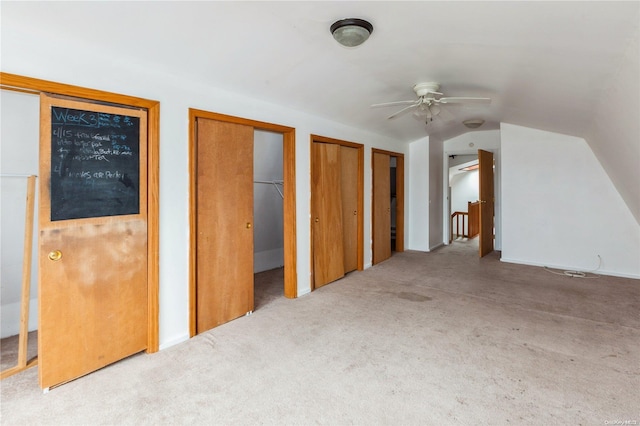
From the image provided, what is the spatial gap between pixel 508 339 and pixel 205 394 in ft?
7.66

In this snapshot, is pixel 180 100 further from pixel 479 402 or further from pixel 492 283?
pixel 492 283

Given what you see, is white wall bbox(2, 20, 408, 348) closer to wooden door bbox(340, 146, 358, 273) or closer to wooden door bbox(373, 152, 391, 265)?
wooden door bbox(340, 146, 358, 273)

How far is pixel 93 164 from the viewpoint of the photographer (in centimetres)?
204

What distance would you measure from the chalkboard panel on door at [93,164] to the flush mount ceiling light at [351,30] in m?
1.54

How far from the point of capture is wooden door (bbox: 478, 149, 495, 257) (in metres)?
5.54

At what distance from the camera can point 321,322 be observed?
9.48 ft

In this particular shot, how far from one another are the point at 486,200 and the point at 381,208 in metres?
2.08

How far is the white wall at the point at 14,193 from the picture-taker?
2.38 metres

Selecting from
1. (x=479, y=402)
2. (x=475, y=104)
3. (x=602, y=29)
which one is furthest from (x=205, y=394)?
(x=475, y=104)

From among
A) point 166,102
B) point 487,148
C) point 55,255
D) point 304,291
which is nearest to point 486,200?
point 487,148

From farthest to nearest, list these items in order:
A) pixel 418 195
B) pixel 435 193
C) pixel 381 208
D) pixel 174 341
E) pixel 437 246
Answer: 1. pixel 437 246
2. pixel 435 193
3. pixel 418 195
4. pixel 381 208
5. pixel 174 341

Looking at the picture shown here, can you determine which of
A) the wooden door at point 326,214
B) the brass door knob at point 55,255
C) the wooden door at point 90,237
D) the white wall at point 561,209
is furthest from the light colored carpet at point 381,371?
the white wall at point 561,209

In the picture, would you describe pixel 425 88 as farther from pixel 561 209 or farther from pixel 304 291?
pixel 561 209

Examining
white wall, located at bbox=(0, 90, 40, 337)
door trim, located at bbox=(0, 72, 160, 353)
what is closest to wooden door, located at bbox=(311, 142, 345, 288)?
door trim, located at bbox=(0, 72, 160, 353)
